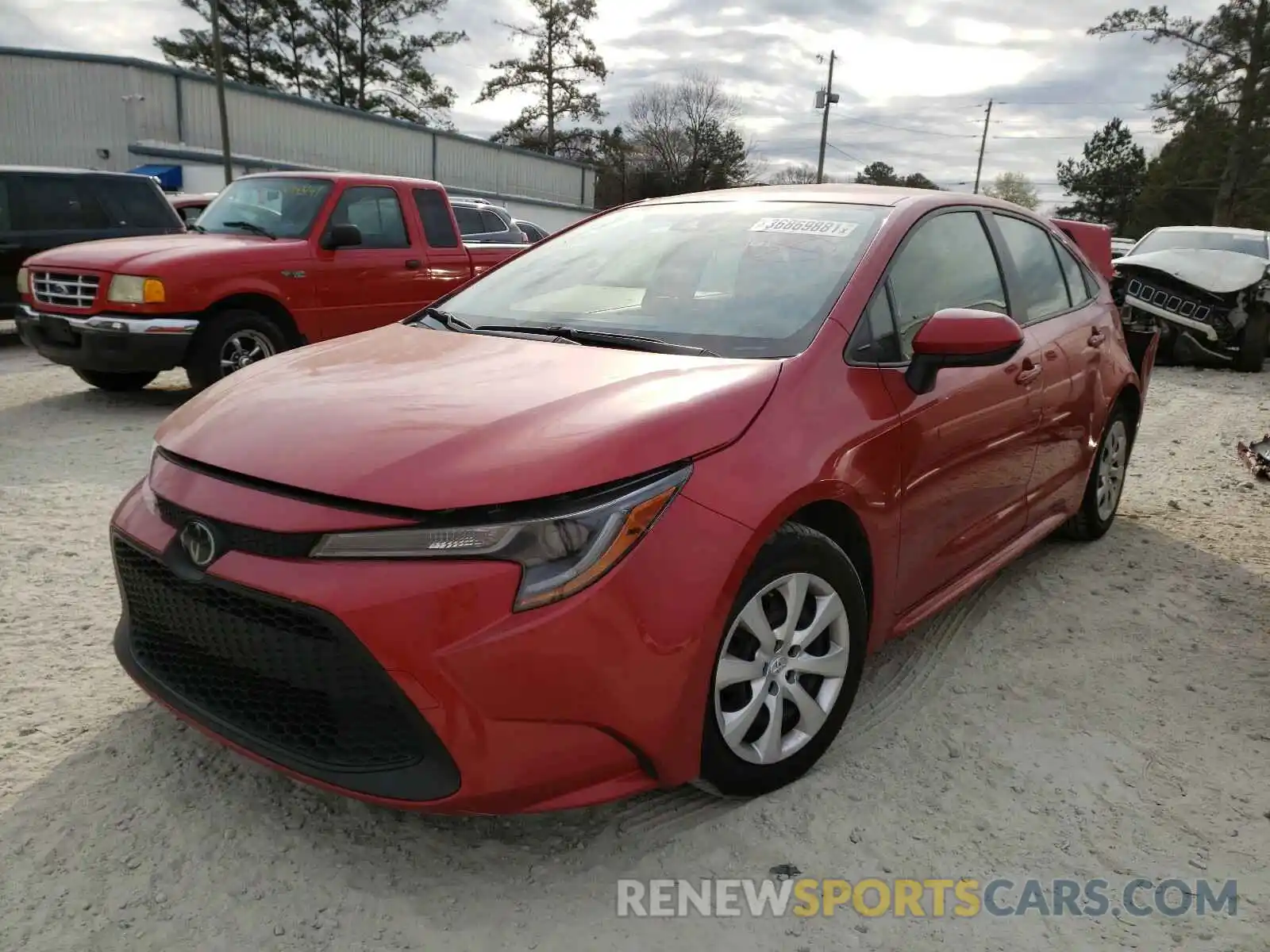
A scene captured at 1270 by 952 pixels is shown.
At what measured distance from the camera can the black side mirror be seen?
23.2ft

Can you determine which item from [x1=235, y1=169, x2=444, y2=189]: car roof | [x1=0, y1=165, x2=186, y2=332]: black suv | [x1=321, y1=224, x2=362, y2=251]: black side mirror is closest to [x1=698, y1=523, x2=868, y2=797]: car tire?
[x1=321, y1=224, x2=362, y2=251]: black side mirror

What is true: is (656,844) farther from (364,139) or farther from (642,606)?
(364,139)

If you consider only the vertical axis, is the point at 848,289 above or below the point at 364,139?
below

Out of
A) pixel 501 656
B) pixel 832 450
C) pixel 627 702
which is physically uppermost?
pixel 832 450

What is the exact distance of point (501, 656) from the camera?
6.01 ft

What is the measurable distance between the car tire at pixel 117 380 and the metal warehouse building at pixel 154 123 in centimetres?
2249

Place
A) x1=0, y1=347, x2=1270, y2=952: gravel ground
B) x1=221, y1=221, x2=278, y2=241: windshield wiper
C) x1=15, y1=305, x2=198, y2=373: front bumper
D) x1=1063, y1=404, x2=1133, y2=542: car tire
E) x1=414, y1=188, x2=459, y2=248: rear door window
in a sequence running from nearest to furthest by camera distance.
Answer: x1=0, y1=347, x2=1270, y2=952: gravel ground, x1=1063, y1=404, x2=1133, y2=542: car tire, x1=15, y1=305, x2=198, y2=373: front bumper, x1=221, y1=221, x2=278, y2=241: windshield wiper, x1=414, y1=188, x2=459, y2=248: rear door window

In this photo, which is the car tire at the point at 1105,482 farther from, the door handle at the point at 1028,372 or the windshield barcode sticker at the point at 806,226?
the windshield barcode sticker at the point at 806,226

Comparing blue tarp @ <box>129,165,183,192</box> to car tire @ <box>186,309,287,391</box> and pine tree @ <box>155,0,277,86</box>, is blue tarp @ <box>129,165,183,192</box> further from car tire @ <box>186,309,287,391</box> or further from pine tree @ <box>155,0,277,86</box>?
car tire @ <box>186,309,287,391</box>

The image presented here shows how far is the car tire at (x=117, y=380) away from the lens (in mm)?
7035

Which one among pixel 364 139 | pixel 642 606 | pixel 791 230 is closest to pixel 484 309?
pixel 791 230

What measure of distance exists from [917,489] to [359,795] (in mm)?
1739

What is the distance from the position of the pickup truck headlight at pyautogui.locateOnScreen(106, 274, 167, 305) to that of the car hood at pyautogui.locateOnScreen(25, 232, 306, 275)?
0.05 m

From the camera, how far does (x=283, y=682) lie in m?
1.98
